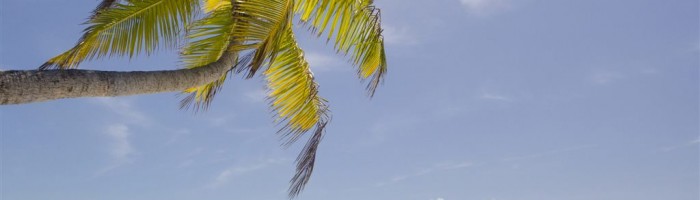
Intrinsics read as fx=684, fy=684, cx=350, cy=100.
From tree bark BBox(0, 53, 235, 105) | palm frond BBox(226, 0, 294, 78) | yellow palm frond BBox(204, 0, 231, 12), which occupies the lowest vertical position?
tree bark BBox(0, 53, 235, 105)

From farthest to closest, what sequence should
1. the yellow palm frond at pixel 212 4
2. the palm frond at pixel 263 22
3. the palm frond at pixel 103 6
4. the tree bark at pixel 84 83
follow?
the yellow palm frond at pixel 212 4 < the palm frond at pixel 103 6 < the palm frond at pixel 263 22 < the tree bark at pixel 84 83

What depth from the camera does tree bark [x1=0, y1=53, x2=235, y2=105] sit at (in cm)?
448

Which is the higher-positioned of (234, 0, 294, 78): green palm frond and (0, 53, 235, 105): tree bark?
(234, 0, 294, 78): green palm frond

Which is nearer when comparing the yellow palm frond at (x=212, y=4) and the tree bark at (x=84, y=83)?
the tree bark at (x=84, y=83)

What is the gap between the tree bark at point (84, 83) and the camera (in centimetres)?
448

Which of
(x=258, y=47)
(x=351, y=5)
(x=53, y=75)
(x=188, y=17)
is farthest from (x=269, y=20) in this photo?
(x=53, y=75)

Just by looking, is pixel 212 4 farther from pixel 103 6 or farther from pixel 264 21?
pixel 264 21

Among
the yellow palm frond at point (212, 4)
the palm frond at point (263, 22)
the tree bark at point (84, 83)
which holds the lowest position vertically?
the tree bark at point (84, 83)

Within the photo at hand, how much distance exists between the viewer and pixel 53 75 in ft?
15.7

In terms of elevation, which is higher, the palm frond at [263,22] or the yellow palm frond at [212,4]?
the yellow palm frond at [212,4]

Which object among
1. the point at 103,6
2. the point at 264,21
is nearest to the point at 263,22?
the point at 264,21

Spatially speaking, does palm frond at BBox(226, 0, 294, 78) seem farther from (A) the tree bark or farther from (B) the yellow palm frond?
(B) the yellow palm frond

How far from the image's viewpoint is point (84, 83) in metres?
5.02

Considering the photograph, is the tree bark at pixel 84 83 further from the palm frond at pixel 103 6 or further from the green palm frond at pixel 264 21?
the palm frond at pixel 103 6
